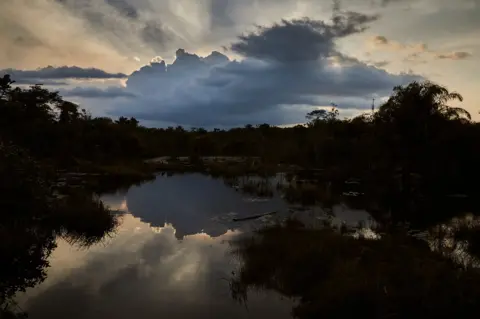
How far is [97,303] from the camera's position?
482 inches

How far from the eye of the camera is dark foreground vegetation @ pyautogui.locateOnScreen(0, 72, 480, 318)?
11.1 meters

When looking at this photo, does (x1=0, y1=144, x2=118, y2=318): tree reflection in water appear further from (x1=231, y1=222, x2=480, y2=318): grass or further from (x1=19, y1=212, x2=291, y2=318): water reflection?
(x1=231, y1=222, x2=480, y2=318): grass

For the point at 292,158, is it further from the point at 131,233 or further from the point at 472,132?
the point at 131,233

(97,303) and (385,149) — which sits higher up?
(385,149)

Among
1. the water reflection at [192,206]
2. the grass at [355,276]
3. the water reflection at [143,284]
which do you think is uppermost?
the grass at [355,276]

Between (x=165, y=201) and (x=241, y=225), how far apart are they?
11.0 metres

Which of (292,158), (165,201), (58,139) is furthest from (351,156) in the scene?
(58,139)

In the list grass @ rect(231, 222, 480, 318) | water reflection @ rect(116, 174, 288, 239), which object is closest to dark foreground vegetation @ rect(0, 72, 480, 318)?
grass @ rect(231, 222, 480, 318)

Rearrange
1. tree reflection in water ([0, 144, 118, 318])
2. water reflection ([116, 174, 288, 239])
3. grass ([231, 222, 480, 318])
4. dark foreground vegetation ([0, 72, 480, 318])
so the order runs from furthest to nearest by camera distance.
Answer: water reflection ([116, 174, 288, 239]), tree reflection in water ([0, 144, 118, 318]), dark foreground vegetation ([0, 72, 480, 318]), grass ([231, 222, 480, 318])

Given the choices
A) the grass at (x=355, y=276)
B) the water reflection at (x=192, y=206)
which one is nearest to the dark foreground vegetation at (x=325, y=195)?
the grass at (x=355, y=276)

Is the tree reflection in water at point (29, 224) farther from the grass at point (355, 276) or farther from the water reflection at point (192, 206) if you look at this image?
the grass at point (355, 276)

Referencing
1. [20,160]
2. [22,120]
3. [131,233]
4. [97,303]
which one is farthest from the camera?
[22,120]

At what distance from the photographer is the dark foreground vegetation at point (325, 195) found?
11.1m

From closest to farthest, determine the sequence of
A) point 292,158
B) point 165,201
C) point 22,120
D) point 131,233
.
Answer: point 131,233 → point 165,201 → point 22,120 → point 292,158
